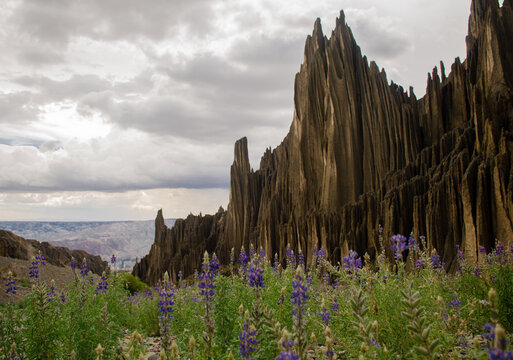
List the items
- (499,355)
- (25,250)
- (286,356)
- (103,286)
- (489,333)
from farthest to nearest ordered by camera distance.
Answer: (25,250), (103,286), (489,333), (286,356), (499,355)

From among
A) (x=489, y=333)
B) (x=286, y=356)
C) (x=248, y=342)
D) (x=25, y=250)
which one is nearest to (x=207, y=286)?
(x=248, y=342)

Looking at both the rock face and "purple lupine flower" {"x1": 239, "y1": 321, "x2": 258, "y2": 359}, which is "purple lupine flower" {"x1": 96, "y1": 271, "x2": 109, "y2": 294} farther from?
the rock face

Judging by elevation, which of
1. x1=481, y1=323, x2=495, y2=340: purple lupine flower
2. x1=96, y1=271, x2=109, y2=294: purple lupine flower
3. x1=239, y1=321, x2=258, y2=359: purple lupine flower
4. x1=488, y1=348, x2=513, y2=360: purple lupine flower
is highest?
x1=488, y1=348, x2=513, y2=360: purple lupine flower

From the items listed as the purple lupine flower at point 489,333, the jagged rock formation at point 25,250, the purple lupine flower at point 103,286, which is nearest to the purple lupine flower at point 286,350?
the purple lupine flower at point 489,333

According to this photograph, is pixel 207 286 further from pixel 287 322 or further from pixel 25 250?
pixel 25 250

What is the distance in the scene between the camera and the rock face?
23641 millimetres

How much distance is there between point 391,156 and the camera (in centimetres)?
3781

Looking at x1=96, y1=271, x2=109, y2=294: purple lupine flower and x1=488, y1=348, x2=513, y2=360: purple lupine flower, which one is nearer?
x1=488, y1=348, x2=513, y2=360: purple lupine flower

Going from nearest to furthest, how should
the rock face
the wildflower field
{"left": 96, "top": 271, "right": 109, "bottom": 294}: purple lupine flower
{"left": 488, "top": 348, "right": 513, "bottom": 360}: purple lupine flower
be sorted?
{"left": 488, "top": 348, "right": 513, "bottom": 360}: purple lupine flower < the wildflower field < {"left": 96, "top": 271, "right": 109, "bottom": 294}: purple lupine flower < the rock face

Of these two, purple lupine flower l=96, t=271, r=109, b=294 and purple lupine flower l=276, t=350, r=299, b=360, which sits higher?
purple lupine flower l=276, t=350, r=299, b=360

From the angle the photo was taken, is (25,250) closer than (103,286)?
No

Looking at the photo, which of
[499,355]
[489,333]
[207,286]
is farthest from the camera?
[207,286]

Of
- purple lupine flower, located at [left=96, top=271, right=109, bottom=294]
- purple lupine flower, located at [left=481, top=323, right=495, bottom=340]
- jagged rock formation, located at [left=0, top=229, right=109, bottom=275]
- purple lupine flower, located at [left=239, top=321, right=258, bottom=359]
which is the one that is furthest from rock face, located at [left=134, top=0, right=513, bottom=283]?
jagged rock formation, located at [left=0, top=229, right=109, bottom=275]

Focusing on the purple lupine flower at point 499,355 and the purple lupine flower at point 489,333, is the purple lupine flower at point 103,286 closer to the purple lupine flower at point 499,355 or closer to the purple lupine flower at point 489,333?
the purple lupine flower at point 489,333
